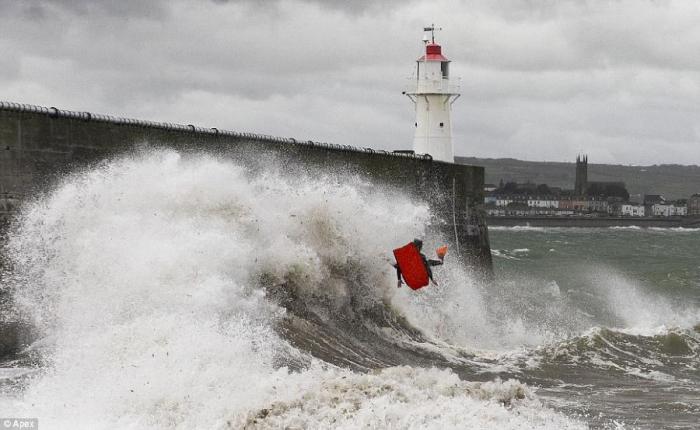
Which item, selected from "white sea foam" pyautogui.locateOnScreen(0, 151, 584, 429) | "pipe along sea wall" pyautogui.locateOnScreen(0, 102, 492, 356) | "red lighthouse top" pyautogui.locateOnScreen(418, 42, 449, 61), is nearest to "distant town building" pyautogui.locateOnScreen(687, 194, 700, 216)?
"red lighthouse top" pyautogui.locateOnScreen(418, 42, 449, 61)

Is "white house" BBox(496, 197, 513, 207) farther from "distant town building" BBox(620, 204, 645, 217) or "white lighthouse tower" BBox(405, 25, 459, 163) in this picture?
"white lighthouse tower" BBox(405, 25, 459, 163)

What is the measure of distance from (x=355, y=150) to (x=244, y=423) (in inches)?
429

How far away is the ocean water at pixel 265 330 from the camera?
8188 millimetres

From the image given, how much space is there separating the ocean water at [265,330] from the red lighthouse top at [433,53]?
9510mm

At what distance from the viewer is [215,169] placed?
43.1ft

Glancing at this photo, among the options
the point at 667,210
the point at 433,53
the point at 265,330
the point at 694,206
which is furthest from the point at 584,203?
the point at 265,330

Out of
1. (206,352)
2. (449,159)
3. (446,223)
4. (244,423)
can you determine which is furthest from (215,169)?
(449,159)

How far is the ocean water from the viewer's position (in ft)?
26.9

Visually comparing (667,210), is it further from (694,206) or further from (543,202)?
(543,202)

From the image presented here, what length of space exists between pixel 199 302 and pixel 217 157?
482 centimetres

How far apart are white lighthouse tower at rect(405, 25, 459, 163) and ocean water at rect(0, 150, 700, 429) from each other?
8592mm

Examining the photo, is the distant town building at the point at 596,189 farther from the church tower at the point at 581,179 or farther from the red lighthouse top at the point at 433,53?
the red lighthouse top at the point at 433,53

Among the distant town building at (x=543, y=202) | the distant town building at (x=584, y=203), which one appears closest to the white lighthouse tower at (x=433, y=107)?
the distant town building at (x=584, y=203)

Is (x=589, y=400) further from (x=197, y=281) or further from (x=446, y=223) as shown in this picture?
(x=446, y=223)
